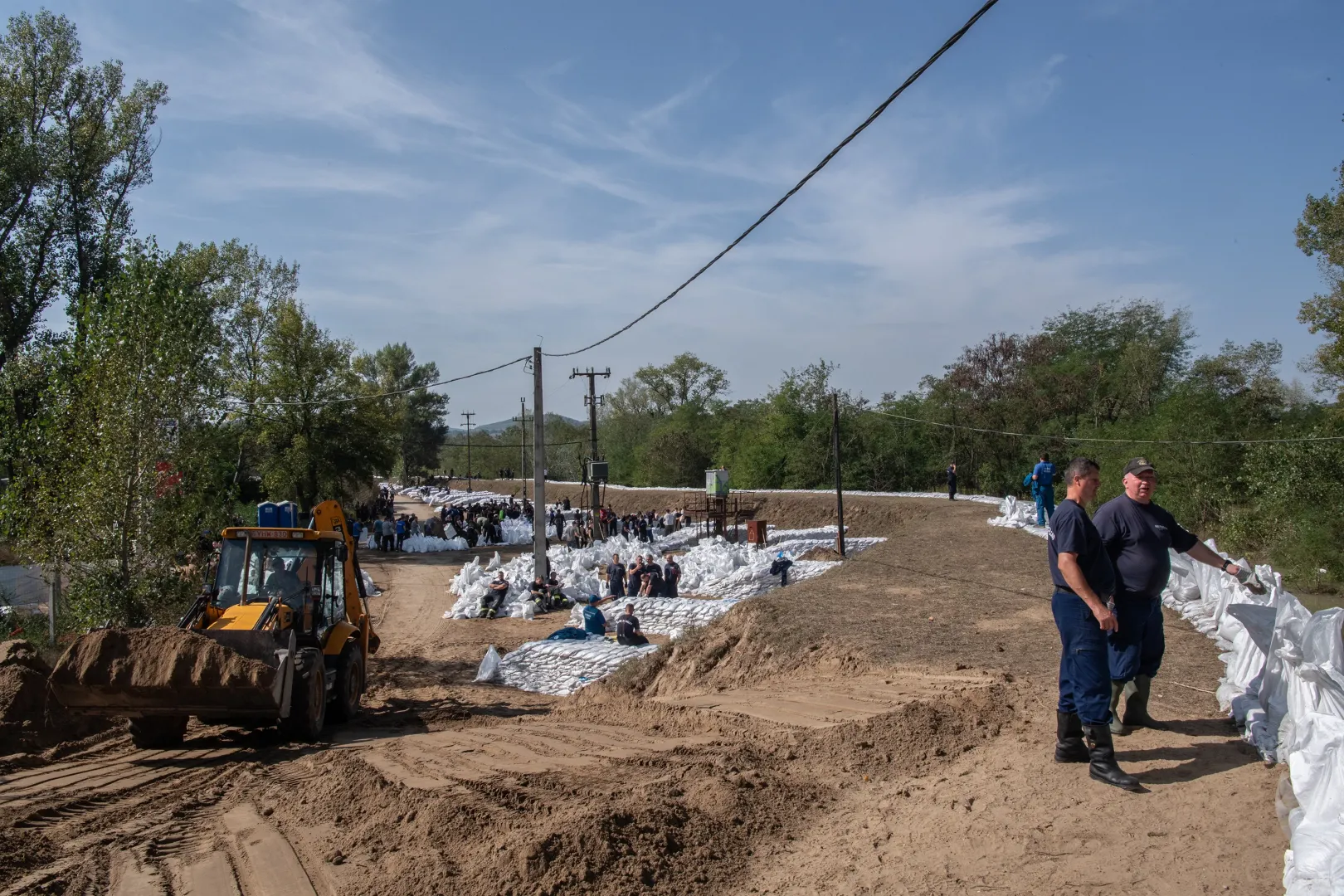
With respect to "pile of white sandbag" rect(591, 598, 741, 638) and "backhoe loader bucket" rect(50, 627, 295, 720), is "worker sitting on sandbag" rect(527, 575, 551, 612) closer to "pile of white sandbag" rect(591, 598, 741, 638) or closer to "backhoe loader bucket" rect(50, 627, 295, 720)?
"pile of white sandbag" rect(591, 598, 741, 638)

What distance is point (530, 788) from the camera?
5641 mm

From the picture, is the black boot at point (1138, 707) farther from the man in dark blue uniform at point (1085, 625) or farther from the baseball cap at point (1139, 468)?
the baseball cap at point (1139, 468)

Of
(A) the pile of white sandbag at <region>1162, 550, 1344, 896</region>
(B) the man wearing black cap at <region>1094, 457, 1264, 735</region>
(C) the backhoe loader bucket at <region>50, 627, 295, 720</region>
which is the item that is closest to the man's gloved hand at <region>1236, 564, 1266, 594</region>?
(A) the pile of white sandbag at <region>1162, 550, 1344, 896</region>

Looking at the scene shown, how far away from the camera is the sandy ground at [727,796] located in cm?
411

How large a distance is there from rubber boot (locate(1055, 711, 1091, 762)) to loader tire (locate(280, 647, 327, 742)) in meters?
6.56

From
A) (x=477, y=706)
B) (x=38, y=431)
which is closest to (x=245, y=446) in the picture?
(x=38, y=431)

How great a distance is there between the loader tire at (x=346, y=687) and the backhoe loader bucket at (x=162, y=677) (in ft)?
5.47

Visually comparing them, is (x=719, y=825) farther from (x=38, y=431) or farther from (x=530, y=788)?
(x=38, y=431)

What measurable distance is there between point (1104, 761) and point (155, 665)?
287 inches

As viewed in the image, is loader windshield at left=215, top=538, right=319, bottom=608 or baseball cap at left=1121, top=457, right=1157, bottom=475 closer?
baseball cap at left=1121, top=457, right=1157, bottom=475

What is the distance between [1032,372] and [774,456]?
15409mm

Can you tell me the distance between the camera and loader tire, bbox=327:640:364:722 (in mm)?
9789

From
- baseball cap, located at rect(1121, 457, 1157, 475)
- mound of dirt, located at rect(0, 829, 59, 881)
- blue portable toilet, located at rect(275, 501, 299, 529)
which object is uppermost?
baseball cap, located at rect(1121, 457, 1157, 475)

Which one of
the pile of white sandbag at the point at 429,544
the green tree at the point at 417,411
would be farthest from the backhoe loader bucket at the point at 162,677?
the green tree at the point at 417,411
